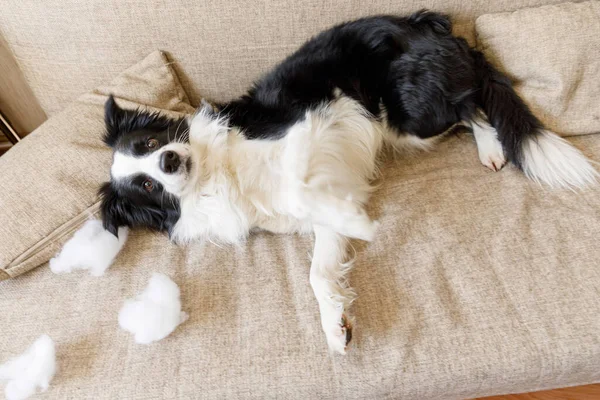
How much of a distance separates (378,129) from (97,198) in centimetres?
119

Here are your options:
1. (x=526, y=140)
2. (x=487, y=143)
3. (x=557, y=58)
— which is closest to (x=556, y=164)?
(x=526, y=140)

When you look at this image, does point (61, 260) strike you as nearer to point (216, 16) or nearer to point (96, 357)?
point (96, 357)

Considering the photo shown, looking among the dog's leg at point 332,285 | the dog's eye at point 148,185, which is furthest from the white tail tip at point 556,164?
the dog's eye at point 148,185

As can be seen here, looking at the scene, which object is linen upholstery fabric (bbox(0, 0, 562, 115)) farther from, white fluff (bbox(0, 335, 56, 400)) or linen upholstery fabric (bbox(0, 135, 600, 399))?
white fluff (bbox(0, 335, 56, 400))

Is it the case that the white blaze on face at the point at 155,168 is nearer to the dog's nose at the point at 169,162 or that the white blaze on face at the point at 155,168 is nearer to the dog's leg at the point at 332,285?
the dog's nose at the point at 169,162

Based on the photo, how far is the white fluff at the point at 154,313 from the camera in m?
1.33

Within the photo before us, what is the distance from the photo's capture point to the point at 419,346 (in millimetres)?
1244

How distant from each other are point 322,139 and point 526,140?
0.79 m

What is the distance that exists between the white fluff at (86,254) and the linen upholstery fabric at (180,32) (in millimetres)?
828

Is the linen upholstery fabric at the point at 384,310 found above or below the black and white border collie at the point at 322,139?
below

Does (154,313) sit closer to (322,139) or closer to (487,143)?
(322,139)

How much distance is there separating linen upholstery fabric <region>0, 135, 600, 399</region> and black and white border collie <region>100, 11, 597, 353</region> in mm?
97

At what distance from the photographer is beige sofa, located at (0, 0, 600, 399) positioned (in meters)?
1.23

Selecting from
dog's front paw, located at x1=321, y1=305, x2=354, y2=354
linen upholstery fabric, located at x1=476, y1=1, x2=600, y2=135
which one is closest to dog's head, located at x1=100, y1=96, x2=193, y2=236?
dog's front paw, located at x1=321, y1=305, x2=354, y2=354
